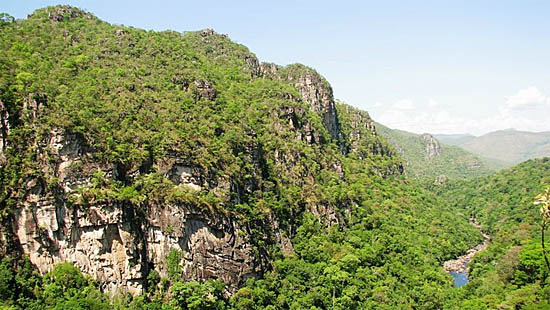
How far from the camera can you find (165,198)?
170 feet

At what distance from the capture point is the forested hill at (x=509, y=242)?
165 feet

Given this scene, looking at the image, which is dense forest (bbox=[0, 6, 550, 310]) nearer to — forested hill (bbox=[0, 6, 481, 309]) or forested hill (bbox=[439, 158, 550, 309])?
forested hill (bbox=[0, 6, 481, 309])

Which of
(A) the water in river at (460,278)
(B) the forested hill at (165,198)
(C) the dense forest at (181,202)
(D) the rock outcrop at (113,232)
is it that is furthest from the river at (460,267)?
(D) the rock outcrop at (113,232)

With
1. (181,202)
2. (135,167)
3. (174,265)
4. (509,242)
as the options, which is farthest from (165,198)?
(509,242)

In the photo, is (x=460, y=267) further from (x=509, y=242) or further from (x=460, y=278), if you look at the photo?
(x=509, y=242)

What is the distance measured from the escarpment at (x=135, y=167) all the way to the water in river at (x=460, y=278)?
78.5ft

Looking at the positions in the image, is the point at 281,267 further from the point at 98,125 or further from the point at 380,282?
→ the point at 98,125

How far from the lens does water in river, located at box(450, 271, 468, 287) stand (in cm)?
7460

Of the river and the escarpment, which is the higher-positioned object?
the escarpment

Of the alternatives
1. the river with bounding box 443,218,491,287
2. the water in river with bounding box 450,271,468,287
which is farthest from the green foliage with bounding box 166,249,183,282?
the water in river with bounding box 450,271,468,287

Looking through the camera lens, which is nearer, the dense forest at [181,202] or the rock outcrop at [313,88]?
the dense forest at [181,202]

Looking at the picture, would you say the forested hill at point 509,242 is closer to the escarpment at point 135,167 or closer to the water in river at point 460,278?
the water in river at point 460,278

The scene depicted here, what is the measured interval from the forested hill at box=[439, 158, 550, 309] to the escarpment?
90.0 feet

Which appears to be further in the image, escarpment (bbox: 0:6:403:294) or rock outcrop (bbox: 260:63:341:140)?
rock outcrop (bbox: 260:63:341:140)
